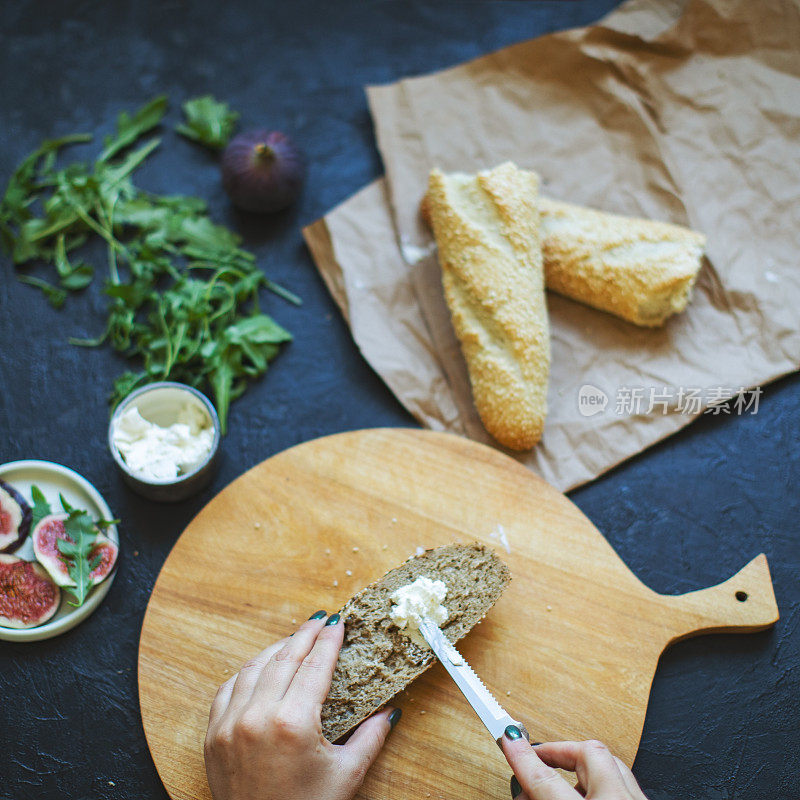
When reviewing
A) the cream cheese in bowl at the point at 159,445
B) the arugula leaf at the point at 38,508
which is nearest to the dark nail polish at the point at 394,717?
the cream cheese in bowl at the point at 159,445

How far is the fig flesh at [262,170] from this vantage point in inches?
113

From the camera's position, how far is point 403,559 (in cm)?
245

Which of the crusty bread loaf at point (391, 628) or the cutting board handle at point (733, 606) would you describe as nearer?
the crusty bread loaf at point (391, 628)

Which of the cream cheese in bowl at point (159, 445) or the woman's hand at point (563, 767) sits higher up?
the cream cheese in bowl at point (159, 445)

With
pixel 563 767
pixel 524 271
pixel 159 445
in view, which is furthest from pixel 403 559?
pixel 524 271

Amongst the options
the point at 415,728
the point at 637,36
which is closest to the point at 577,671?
the point at 415,728

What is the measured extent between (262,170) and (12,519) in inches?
62.7

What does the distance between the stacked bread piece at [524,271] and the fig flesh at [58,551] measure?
1421 millimetres

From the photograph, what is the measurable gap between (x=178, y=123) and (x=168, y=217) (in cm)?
52

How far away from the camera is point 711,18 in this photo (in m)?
3.04

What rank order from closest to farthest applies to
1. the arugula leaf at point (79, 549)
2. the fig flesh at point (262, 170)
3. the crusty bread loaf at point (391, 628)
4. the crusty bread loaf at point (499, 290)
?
the crusty bread loaf at point (391, 628), the arugula leaf at point (79, 549), the crusty bread loaf at point (499, 290), the fig flesh at point (262, 170)

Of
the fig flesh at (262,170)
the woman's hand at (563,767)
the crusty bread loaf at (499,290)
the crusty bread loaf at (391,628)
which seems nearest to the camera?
the woman's hand at (563,767)

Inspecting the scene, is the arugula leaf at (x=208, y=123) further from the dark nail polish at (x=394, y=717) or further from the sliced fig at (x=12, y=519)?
the dark nail polish at (x=394, y=717)

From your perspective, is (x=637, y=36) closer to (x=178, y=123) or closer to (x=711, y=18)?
(x=711, y=18)
